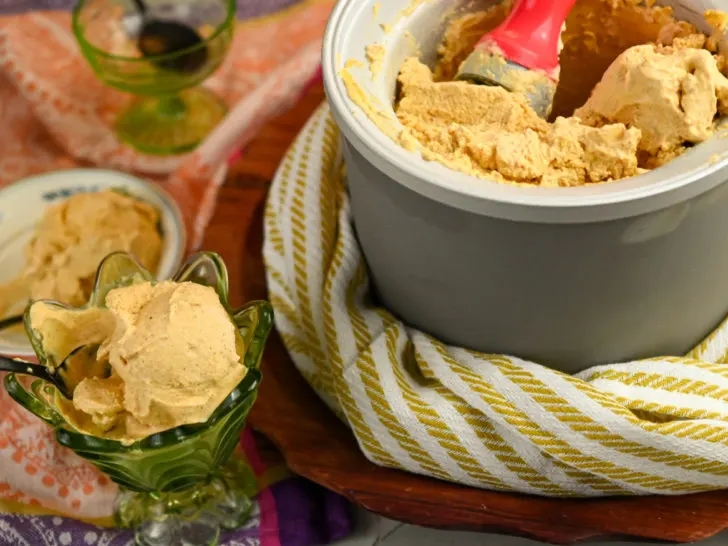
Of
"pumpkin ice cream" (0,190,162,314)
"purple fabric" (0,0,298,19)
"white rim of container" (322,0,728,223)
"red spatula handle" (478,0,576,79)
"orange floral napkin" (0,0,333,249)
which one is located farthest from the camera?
"purple fabric" (0,0,298,19)

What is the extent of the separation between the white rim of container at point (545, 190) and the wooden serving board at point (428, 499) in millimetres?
187

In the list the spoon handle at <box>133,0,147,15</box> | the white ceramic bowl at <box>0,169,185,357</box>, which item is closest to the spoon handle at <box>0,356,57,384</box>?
the white ceramic bowl at <box>0,169,185,357</box>

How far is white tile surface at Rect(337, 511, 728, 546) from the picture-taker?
0.62m

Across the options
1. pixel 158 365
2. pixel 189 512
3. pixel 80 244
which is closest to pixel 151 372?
pixel 158 365

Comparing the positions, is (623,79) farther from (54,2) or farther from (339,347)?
(54,2)

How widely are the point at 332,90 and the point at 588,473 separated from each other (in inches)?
10.7

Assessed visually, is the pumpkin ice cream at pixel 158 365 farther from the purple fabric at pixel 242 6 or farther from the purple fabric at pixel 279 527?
the purple fabric at pixel 242 6

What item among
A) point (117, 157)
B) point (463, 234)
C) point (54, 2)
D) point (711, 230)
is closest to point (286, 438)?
point (463, 234)

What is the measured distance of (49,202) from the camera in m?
0.83

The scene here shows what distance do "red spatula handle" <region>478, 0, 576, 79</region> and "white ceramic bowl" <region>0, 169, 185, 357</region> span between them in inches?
13.0

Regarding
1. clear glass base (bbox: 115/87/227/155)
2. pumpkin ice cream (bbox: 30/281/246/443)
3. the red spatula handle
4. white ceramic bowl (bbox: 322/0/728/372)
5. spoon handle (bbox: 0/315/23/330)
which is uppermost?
the red spatula handle

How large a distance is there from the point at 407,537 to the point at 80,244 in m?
0.35

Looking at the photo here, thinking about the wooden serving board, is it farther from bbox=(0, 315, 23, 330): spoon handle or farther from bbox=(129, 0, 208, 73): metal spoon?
bbox=(129, 0, 208, 73): metal spoon

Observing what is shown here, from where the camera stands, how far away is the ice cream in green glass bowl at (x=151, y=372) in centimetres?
52
